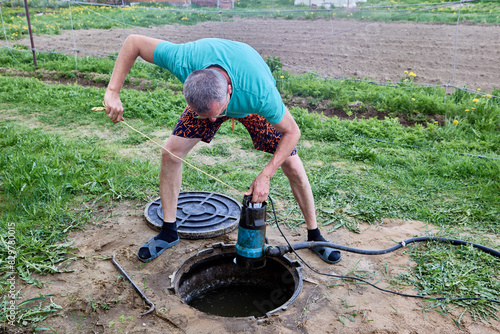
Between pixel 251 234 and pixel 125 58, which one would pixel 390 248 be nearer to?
pixel 251 234

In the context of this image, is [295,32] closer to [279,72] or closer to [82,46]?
[279,72]

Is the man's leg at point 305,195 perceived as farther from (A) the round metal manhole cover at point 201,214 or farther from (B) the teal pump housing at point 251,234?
(A) the round metal manhole cover at point 201,214

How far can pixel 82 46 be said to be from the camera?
34.6 ft

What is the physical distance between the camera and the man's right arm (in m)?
2.45

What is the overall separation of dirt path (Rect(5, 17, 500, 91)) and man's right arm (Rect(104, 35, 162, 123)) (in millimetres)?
5448

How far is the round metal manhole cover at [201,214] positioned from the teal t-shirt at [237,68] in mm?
1106

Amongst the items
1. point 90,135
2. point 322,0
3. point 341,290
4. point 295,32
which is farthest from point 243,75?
point 322,0

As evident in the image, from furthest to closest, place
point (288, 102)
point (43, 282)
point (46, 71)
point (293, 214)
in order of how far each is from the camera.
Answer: point (46, 71)
point (288, 102)
point (293, 214)
point (43, 282)

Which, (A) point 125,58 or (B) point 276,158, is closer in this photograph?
(B) point 276,158

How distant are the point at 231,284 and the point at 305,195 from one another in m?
0.88

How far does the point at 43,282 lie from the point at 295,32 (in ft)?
31.7

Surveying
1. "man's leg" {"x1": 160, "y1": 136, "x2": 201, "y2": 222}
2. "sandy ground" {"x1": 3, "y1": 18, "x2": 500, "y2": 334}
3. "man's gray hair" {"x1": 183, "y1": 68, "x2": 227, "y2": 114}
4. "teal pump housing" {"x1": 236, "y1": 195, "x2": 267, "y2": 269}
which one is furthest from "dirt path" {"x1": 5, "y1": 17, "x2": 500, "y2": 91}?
"man's gray hair" {"x1": 183, "y1": 68, "x2": 227, "y2": 114}

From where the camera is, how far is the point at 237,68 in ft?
7.04

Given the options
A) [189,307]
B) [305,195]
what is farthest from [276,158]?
[189,307]
